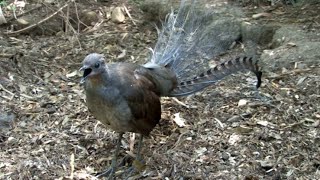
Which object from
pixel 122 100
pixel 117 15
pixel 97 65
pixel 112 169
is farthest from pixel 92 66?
pixel 117 15

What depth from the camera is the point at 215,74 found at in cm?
495

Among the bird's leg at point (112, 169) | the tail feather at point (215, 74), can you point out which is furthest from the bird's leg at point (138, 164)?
the tail feather at point (215, 74)

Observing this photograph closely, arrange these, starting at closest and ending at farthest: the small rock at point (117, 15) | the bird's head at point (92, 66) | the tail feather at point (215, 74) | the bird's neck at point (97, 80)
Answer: the bird's head at point (92, 66), the bird's neck at point (97, 80), the tail feather at point (215, 74), the small rock at point (117, 15)

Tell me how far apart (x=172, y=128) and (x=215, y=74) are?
1.90 feet

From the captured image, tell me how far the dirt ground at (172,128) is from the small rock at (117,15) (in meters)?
0.77

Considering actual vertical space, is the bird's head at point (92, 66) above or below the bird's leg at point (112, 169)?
above

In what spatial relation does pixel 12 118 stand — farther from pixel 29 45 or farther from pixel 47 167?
pixel 29 45

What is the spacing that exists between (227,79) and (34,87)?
5.96 feet

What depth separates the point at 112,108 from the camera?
4281mm

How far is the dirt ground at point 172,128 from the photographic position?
4.54m

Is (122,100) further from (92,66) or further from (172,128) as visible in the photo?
(172,128)

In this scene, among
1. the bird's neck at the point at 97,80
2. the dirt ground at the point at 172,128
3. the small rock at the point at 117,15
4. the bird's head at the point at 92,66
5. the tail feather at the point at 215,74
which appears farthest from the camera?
the small rock at the point at 117,15

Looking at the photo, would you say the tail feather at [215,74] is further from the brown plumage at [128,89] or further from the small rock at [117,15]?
the small rock at [117,15]

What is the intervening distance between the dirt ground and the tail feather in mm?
292
